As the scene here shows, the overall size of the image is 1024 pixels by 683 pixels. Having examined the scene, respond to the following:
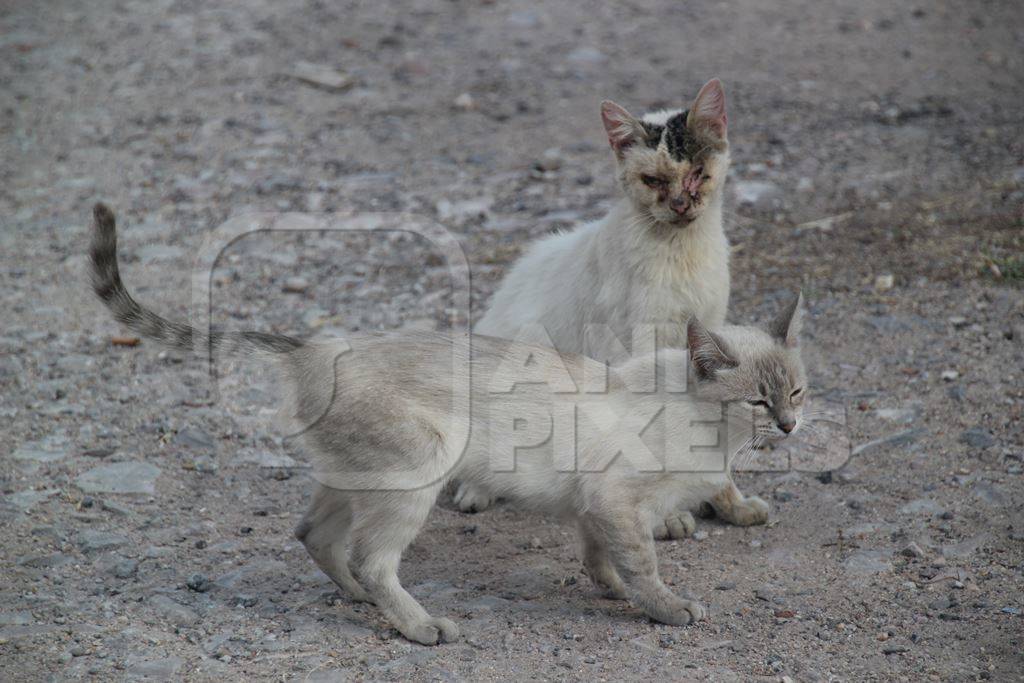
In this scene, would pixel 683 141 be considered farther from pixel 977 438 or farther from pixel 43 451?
pixel 43 451

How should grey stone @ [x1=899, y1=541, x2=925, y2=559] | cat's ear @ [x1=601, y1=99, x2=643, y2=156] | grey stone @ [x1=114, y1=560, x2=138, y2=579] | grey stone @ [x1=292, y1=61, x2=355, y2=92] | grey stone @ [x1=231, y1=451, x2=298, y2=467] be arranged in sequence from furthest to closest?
grey stone @ [x1=292, y1=61, x2=355, y2=92]
grey stone @ [x1=231, y1=451, x2=298, y2=467]
cat's ear @ [x1=601, y1=99, x2=643, y2=156]
grey stone @ [x1=899, y1=541, x2=925, y2=559]
grey stone @ [x1=114, y1=560, x2=138, y2=579]

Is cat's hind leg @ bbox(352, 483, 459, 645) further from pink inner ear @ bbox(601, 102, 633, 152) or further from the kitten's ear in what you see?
pink inner ear @ bbox(601, 102, 633, 152)

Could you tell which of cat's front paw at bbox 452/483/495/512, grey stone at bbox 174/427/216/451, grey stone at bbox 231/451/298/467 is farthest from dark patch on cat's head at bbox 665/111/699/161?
grey stone at bbox 174/427/216/451

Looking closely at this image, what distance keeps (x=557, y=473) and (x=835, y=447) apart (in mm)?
1894

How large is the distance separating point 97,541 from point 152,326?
102cm

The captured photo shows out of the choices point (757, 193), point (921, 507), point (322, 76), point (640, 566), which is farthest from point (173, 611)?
point (322, 76)

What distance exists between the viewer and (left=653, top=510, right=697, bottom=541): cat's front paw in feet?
17.0

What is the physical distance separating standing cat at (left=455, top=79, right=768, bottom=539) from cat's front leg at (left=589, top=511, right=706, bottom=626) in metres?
0.73

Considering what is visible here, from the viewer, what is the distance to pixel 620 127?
220 inches

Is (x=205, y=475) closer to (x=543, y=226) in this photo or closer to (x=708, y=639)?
(x=708, y=639)

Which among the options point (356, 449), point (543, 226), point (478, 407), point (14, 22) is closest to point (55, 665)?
point (356, 449)

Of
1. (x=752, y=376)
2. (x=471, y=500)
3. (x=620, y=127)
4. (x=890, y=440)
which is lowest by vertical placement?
(x=471, y=500)

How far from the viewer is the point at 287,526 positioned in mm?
5191

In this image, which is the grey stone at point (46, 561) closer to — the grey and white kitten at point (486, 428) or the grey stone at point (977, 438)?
the grey and white kitten at point (486, 428)
